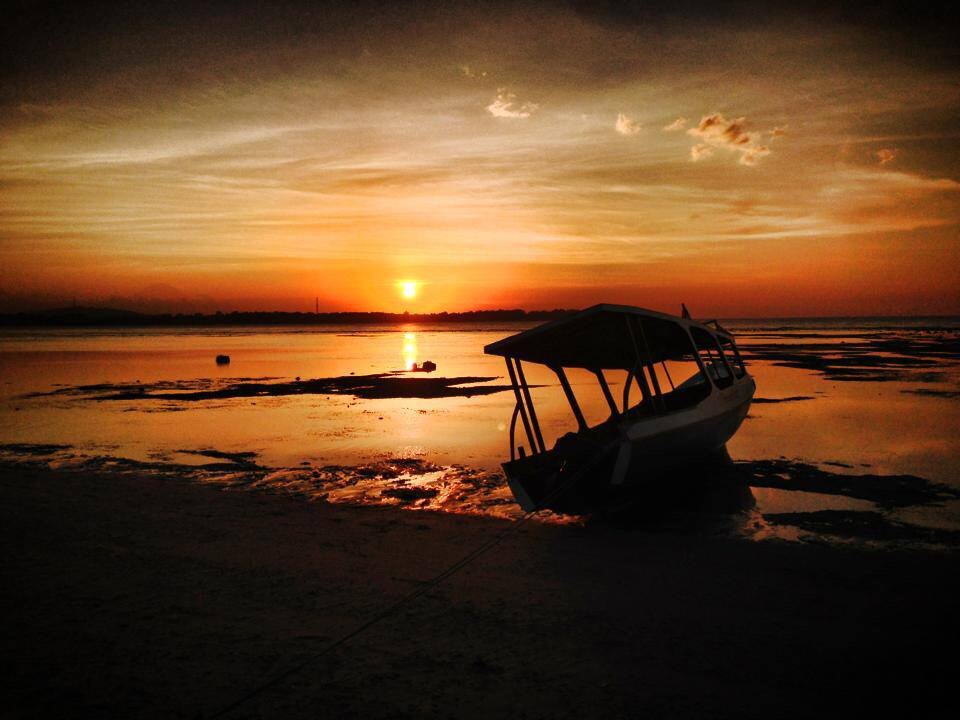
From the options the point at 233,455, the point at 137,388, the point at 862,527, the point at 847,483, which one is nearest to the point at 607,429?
the point at 847,483

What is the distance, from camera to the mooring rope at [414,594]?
17.5 feet

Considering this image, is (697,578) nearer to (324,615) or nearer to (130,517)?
(324,615)

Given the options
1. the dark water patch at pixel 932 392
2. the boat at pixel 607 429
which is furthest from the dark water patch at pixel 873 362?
the boat at pixel 607 429

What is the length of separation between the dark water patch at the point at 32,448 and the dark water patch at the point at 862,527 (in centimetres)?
1613

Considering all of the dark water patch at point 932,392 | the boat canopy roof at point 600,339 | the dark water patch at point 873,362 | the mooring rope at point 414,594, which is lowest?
the mooring rope at point 414,594

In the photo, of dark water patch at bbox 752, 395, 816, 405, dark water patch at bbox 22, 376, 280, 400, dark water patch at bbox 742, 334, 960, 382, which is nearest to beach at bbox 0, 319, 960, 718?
dark water patch at bbox 752, 395, 816, 405

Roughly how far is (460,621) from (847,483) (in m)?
9.54

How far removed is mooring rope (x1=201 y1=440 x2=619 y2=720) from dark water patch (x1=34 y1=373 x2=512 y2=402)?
16717 mm

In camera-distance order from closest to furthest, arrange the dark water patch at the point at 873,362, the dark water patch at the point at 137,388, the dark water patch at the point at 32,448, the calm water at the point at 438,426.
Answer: the calm water at the point at 438,426
the dark water patch at the point at 32,448
the dark water patch at the point at 137,388
the dark water patch at the point at 873,362

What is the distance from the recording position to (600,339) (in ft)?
44.1

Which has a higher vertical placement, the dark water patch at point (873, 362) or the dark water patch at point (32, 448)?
the dark water patch at point (873, 362)

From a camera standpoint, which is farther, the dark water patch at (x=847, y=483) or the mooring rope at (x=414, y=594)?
the dark water patch at (x=847, y=483)

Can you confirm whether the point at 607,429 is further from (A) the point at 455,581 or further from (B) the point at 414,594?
(B) the point at 414,594

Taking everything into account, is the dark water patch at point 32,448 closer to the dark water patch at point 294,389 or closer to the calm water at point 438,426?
the calm water at point 438,426
